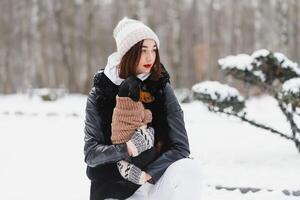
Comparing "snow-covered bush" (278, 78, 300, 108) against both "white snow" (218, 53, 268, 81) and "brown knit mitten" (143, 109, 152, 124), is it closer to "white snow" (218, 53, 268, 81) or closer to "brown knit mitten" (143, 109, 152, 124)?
"white snow" (218, 53, 268, 81)

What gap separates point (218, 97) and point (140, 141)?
14.6 ft

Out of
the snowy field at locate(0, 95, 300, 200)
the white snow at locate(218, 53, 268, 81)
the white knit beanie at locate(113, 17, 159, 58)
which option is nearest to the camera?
the white knit beanie at locate(113, 17, 159, 58)

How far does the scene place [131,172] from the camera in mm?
3016

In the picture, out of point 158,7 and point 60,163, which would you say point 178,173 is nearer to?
point 60,163

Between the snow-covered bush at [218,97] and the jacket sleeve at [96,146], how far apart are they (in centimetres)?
422

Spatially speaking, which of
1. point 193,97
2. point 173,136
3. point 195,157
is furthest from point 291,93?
point 173,136

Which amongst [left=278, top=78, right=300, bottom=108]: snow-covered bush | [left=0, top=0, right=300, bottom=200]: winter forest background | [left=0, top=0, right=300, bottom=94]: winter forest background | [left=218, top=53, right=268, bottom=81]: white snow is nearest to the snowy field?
[left=0, top=0, right=300, bottom=200]: winter forest background

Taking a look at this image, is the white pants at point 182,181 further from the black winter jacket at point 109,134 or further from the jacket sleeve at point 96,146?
the jacket sleeve at point 96,146

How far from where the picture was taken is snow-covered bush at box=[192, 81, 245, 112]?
727cm

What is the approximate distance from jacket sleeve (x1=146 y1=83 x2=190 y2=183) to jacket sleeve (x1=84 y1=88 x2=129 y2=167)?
250 mm

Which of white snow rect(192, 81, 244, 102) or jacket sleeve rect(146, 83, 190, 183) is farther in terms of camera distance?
white snow rect(192, 81, 244, 102)

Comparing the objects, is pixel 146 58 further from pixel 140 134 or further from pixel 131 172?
pixel 131 172

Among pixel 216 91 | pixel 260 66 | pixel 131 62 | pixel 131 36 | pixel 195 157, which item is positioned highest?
pixel 131 36

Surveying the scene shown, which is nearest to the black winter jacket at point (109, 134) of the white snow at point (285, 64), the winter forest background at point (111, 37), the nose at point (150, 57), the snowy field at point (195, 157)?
the nose at point (150, 57)
